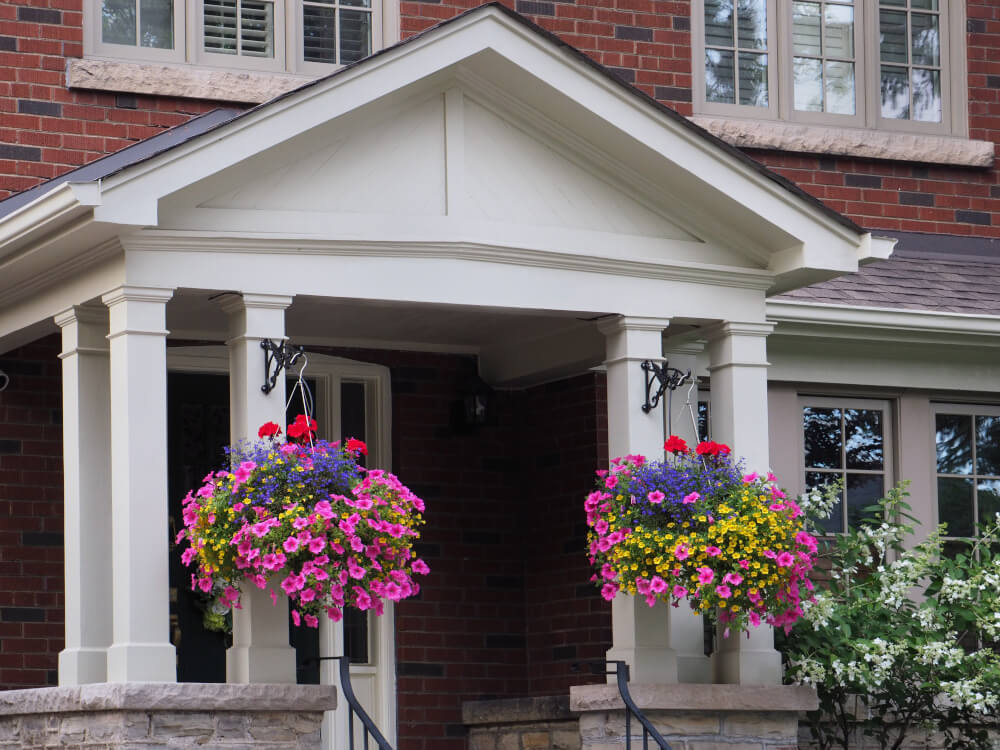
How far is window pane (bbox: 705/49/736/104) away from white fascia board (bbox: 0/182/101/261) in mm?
5111

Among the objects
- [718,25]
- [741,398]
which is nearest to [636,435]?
[741,398]

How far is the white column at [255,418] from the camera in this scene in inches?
290

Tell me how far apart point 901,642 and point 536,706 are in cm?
180

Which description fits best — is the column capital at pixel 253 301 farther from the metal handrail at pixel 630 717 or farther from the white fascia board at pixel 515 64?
the metal handrail at pixel 630 717

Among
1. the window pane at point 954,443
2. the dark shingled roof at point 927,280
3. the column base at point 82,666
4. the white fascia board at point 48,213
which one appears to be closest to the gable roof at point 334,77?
the white fascia board at point 48,213

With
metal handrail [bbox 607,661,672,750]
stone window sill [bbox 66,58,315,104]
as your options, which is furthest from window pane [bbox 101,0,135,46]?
metal handrail [bbox 607,661,672,750]

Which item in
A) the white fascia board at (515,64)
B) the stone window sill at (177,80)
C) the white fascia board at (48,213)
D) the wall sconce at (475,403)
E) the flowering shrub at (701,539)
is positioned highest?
the stone window sill at (177,80)

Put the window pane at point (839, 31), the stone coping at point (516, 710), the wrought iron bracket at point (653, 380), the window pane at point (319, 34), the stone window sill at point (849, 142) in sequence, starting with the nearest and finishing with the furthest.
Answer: the wrought iron bracket at point (653, 380) < the stone coping at point (516, 710) < the window pane at point (319, 34) < the stone window sill at point (849, 142) < the window pane at point (839, 31)

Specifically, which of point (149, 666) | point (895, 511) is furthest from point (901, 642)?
point (149, 666)

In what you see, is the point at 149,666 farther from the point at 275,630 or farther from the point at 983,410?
the point at 983,410

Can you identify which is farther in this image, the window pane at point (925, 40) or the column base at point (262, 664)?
the window pane at point (925, 40)

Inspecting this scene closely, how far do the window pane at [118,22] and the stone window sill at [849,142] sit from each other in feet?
11.3

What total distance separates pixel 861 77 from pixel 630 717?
17.6 feet

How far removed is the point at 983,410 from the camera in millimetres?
10734
